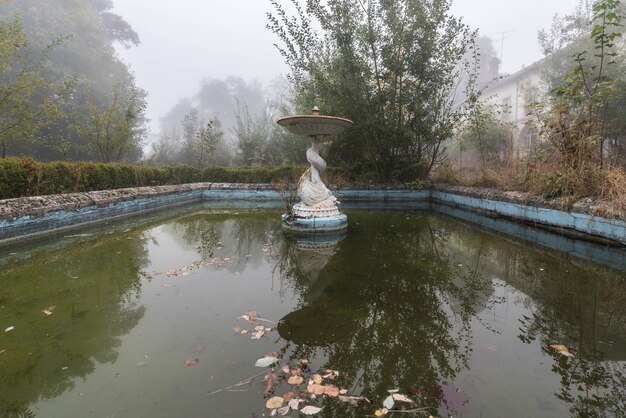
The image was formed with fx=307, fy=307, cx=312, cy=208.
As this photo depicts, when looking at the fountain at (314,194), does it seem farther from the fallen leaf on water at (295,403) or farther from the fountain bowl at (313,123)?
the fallen leaf on water at (295,403)

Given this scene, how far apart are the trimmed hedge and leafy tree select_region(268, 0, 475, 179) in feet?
9.01

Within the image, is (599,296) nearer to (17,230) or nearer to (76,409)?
(76,409)

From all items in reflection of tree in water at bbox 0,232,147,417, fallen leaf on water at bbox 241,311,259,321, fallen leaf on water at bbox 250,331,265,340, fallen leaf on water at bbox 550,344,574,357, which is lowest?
fallen leaf on water at bbox 550,344,574,357

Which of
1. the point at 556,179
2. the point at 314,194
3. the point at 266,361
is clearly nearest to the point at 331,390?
the point at 266,361

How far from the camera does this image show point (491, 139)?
54.1 feet

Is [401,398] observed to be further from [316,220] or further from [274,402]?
[316,220]

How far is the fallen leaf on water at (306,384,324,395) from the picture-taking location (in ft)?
5.39

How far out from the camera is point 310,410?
1521 millimetres

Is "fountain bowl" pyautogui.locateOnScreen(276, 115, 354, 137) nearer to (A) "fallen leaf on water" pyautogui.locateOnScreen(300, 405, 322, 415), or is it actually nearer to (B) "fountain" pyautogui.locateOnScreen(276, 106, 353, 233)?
(B) "fountain" pyautogui.locateOnScreen(276, 106, 353, 233)

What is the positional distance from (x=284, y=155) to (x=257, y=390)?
1444cm

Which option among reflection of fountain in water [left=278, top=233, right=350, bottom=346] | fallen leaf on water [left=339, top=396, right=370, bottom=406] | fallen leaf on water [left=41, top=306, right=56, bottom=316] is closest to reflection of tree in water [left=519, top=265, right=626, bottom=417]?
fallen leaf on water [left=339, top=396, right=370, bottom=406]

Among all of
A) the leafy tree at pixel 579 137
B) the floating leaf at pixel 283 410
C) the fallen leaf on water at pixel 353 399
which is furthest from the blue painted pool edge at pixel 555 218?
the floating leaf at pixel 283 410

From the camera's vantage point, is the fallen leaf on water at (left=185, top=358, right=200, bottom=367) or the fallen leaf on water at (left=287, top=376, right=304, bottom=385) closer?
the fallen leaf on water at (left=287, top=376, right=304, bottom=385)

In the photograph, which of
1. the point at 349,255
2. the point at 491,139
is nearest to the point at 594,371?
the point at 349,255
